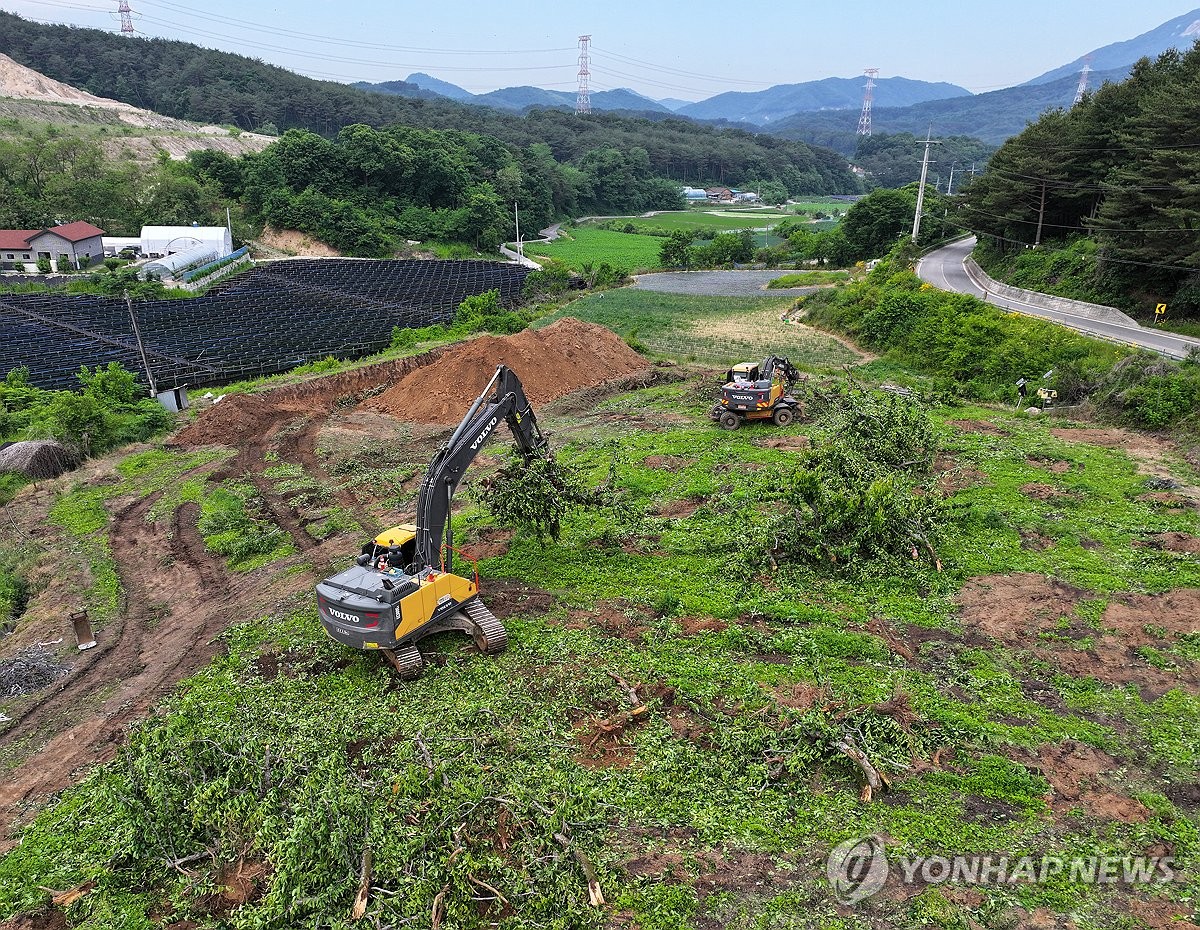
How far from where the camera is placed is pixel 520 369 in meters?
30.2

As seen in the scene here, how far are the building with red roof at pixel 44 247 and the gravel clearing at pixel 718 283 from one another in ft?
151

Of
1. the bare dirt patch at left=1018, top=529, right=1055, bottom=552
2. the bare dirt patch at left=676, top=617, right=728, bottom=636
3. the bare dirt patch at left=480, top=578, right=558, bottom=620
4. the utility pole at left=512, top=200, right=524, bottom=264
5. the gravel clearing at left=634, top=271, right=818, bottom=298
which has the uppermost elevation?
the utility pole at left=512, top=200, right=524, bottom=264

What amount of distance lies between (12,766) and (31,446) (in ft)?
48.4

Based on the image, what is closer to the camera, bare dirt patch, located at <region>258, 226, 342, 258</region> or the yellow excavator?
the yellow excavator

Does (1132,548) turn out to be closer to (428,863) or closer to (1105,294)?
(428,863)

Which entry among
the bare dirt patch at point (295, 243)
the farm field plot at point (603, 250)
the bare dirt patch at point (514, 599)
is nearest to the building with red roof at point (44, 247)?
the bare dirt patch at point (295, 243)

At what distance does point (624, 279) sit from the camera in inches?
2494

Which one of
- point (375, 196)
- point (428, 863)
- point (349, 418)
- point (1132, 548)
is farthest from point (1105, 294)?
point (375, 196)

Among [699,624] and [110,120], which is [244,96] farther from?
[699,624]

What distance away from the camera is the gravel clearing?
185ft

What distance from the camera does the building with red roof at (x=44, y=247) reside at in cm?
5897

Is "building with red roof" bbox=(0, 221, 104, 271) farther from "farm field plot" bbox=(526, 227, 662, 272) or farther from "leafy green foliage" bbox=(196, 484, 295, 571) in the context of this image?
"leafy green foliage" bbox=(196, 484, 295, 571)

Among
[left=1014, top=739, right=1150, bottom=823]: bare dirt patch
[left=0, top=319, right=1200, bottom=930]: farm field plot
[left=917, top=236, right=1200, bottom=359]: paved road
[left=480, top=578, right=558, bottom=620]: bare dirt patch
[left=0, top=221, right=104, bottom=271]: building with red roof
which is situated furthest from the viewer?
[left=0, top=221, right=104, bottom=271]: building with red roof

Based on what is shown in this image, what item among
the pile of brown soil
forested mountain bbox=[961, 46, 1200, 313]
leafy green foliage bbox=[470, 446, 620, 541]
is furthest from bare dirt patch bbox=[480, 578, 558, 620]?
forested mountain bbox=[961, 46, 1200, 313]
